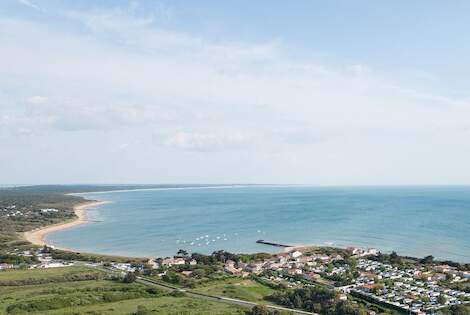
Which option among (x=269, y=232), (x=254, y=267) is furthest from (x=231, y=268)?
(x=269, y=232)

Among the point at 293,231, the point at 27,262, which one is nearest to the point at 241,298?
the point at 27,262

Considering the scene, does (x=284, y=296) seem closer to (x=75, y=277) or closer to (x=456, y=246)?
(x=75, y=277)

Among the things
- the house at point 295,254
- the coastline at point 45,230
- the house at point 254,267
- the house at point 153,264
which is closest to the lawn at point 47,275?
the house at point 153,264

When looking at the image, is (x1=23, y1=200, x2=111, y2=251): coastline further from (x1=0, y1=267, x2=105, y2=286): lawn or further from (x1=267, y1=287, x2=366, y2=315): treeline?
(x1=267, y1=287, x2=366, y2=315): treeline

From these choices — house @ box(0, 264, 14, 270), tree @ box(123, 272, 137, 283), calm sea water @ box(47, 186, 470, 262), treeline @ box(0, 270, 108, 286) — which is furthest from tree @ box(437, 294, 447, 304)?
house @ box(0, 264, 14, 270)

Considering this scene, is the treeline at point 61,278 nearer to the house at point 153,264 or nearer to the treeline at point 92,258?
the house at point 153,264
